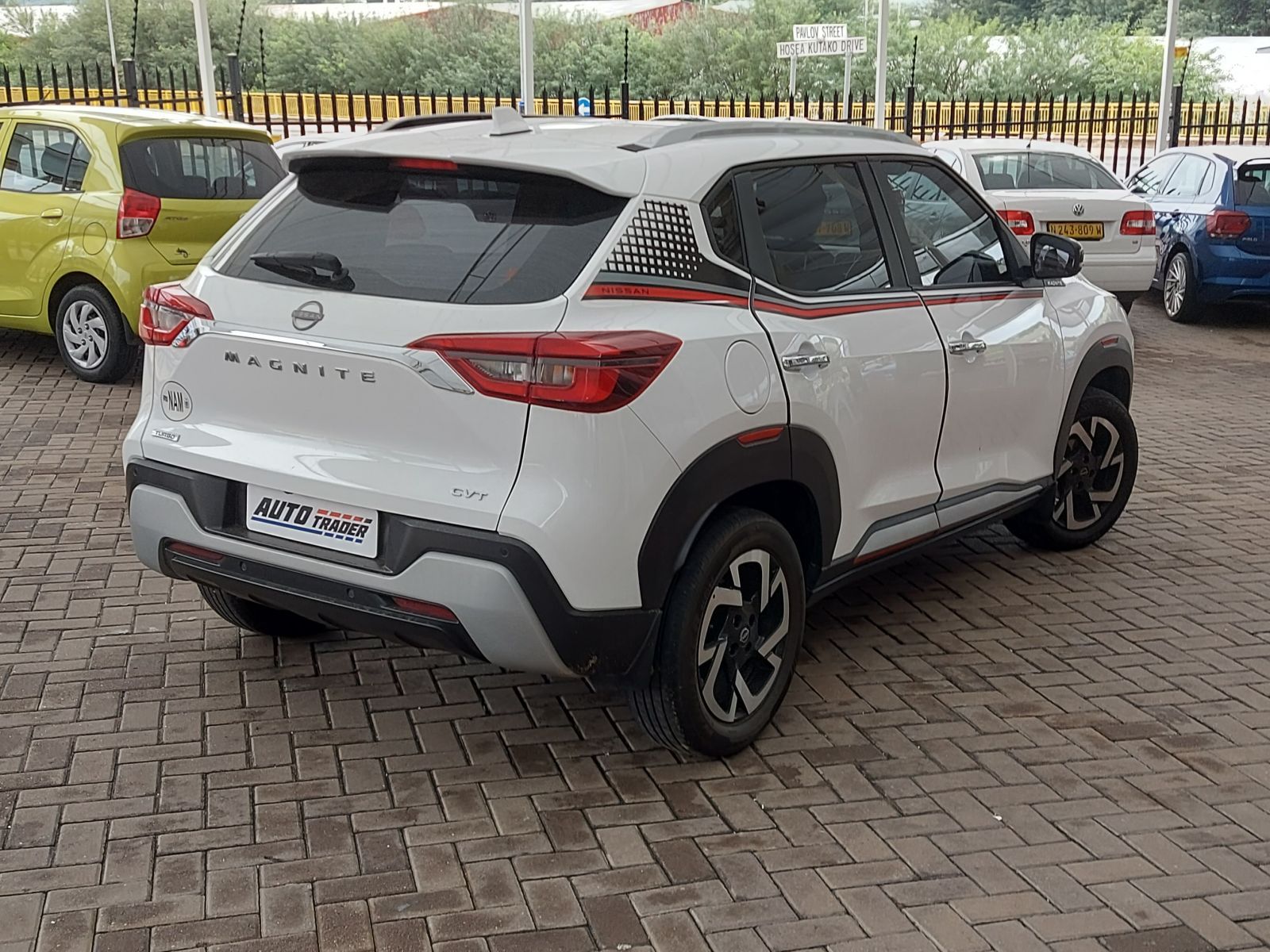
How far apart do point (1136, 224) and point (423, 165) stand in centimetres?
927

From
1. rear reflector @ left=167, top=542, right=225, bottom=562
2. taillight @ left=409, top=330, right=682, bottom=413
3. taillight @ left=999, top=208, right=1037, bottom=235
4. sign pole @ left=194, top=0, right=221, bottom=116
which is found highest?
sign pole @ left=194, top=0, right=221, bottom=116

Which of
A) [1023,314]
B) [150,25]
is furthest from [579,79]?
[1023,314]

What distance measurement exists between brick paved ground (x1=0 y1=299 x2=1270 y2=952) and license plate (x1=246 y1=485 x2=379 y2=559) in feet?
2.37

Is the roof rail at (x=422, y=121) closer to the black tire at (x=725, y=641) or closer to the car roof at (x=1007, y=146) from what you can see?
the black tire at (x=725, y=641)

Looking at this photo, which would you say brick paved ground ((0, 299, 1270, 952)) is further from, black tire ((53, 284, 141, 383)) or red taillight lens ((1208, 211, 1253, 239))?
red taillight lens ((1208, 211, 1253, 239))

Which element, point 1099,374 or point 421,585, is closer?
point 421,585

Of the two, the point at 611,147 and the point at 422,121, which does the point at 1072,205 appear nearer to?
the point at 422,121

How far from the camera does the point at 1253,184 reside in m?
12.6

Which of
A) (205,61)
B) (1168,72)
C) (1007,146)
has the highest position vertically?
(205,61)

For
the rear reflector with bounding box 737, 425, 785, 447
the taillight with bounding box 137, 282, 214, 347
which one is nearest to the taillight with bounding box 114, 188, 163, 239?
the taillight with bounding box 137, 282, 214, 347

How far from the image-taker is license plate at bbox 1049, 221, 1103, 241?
1168 centimetres

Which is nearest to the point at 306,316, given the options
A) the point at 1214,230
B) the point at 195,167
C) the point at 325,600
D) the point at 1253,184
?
the point at 325,600

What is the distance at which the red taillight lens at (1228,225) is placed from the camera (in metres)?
12.4

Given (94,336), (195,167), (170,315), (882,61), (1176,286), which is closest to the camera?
(170,315)
